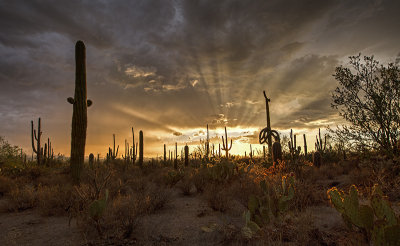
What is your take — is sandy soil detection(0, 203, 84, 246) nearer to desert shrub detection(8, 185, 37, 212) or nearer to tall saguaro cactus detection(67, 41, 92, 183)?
desert shrub detection(8, 185, 37, 212)

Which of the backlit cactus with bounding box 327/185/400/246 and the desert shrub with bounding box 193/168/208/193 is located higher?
the backlit cactus with bounding box 327/185/400/246

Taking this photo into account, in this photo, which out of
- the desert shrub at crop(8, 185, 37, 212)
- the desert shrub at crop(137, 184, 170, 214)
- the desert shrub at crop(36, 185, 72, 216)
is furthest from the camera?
the desert shrub at crop(8, 185, 37, 212)

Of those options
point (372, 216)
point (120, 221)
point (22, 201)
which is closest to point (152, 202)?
point (120, 221)

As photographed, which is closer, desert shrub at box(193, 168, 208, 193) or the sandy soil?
the sandy soil

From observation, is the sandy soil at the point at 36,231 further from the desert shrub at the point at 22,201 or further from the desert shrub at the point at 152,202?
the desert shrub at the point at 152,202

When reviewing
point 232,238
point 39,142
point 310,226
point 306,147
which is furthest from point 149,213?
point 306,147

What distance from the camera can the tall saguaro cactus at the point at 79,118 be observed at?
7.48 metres

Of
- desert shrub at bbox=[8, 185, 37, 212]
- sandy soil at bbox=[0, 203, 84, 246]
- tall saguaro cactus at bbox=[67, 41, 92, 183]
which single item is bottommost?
sandy soil at bbox=[0, 203, 84, 246]

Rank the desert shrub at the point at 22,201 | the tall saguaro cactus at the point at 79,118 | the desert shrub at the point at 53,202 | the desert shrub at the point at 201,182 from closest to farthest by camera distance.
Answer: the desert shrub at the point at 53,202, the desert shrub at the point at 22,201, the tall saguaro cactus at the point at 79,118, the desert shrub at the point at 201,182

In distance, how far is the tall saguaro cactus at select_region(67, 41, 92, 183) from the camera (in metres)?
7.48

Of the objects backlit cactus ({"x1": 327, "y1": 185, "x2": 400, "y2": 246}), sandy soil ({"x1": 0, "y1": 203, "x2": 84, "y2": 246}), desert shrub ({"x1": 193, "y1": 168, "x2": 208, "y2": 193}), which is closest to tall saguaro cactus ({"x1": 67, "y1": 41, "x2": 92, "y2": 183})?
sandy soil ({"x1": 0, "y1": 203, "x2": 84, "y2": 246})

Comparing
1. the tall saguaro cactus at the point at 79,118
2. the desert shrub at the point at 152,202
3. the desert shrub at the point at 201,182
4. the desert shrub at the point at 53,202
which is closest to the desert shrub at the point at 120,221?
the desert shrub at the point at 152,202

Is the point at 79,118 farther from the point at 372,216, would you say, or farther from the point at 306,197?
the point at 372,216

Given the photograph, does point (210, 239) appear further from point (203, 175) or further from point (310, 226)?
point (203, 175)
